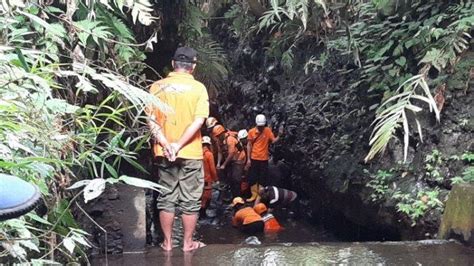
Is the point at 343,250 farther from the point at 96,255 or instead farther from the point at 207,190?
the point at 207,190

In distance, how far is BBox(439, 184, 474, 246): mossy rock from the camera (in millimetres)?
5207

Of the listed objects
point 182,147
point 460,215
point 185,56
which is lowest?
point 460,215

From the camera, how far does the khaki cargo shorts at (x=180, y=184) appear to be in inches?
207

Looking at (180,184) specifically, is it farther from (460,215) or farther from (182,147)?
(460,215)

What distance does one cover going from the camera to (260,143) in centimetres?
1214

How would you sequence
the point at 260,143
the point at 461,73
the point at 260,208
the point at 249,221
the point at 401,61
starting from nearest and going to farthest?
the point at 461,73 → the point at 401,61 → the point at 249,221 → the point at 260,208 → the point at 260,143

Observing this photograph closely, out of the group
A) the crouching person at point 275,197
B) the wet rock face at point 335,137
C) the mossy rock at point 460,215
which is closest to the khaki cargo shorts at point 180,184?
the mossy rock at point 460,215

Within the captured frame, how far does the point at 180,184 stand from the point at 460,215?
2400 mm

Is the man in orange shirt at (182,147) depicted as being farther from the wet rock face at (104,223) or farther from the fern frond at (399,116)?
the fern frond at (399,116)

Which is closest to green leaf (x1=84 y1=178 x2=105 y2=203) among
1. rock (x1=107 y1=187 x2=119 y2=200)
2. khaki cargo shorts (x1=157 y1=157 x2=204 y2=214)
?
khaki cargo shorts (x1=157 y1=157 x2=204 y2=214)

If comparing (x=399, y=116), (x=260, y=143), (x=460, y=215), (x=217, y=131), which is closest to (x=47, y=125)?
(x=460, y=215)

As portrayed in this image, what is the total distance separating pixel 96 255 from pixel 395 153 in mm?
4153

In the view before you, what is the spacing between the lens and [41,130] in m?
2.88

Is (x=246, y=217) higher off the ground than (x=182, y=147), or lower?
lower
